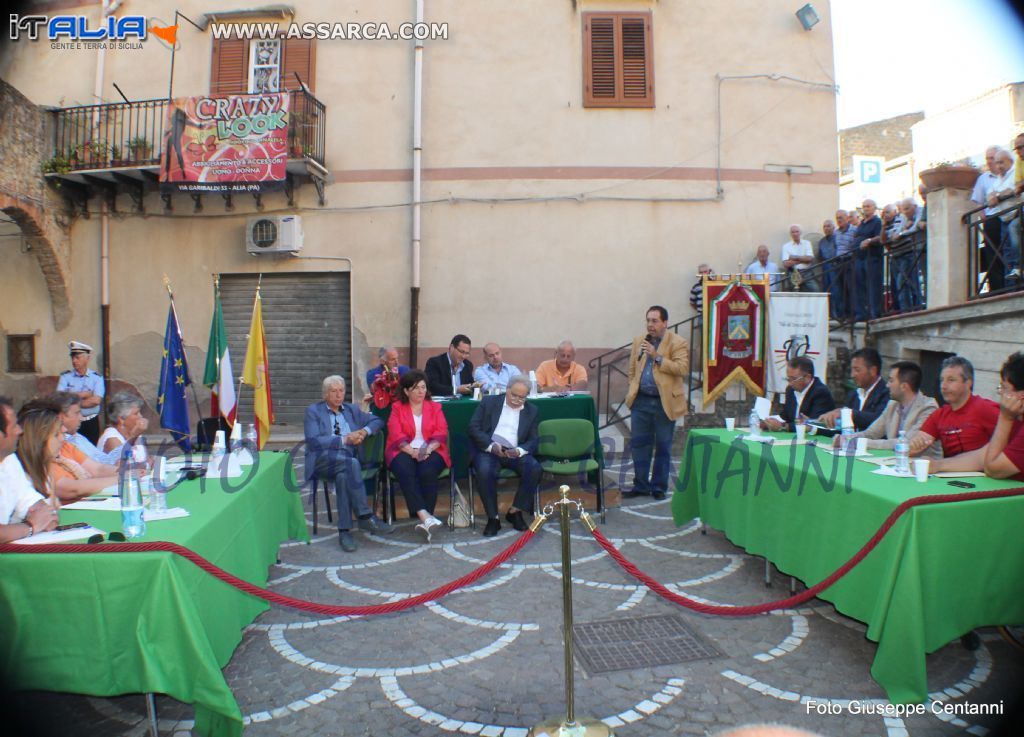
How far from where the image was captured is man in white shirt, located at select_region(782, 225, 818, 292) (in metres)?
10.4

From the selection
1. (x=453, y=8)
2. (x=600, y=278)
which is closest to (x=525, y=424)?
(x=600, y=278)

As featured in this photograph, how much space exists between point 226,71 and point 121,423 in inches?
347

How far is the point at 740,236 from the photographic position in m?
11.0

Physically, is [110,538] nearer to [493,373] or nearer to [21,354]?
[493,373]

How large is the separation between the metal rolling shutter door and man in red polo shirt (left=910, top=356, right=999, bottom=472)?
8897 mm

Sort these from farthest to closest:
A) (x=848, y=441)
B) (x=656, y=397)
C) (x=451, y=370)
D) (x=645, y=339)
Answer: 1. (x=451, y=370)
2. (x=645, y=339)
3. (x=656, y=397)
4. (x=848, y=441)

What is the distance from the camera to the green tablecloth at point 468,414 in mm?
6613

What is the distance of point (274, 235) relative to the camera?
11117 millimetres

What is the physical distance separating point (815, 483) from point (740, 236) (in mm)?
7873

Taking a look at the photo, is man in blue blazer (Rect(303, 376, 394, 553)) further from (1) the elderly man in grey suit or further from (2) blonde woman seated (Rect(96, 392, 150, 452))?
(1) the elderly man in grey suit

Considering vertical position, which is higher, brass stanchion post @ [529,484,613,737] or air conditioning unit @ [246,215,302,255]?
air conditioning unit @ [246,215,302,255]

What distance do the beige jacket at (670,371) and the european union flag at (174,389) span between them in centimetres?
476

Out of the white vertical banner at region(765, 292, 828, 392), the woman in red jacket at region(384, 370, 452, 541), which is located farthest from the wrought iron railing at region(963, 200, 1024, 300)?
the woman in red jacket at region(384, 370, 452, 541)

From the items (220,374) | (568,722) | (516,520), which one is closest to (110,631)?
(568,722)
